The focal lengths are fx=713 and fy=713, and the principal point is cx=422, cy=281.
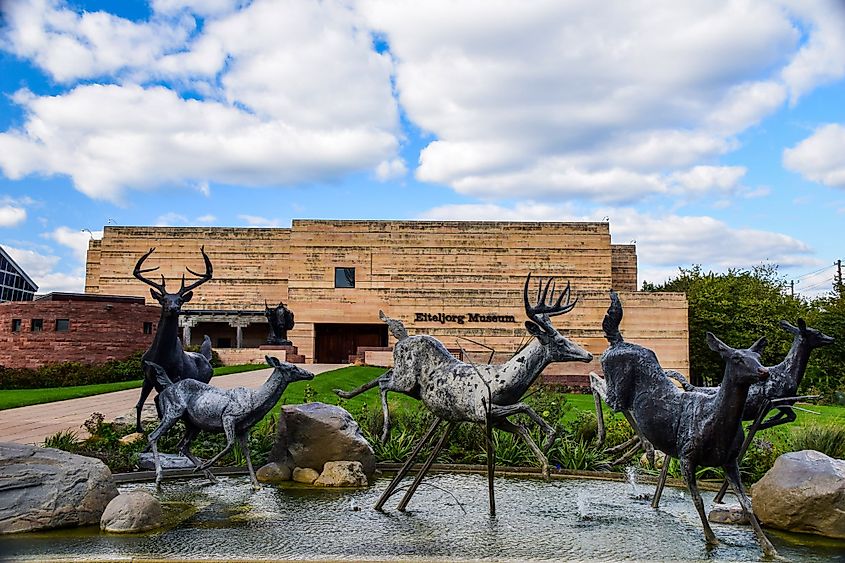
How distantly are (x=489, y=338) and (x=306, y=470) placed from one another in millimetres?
37306

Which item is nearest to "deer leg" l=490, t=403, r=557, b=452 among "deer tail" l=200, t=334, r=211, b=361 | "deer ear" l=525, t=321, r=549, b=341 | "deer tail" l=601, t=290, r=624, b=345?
"deer ear" l=525, t=321, r=549, b=341

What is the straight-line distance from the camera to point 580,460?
11.2 meters

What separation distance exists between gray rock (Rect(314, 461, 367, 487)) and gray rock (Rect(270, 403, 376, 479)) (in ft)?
0.75

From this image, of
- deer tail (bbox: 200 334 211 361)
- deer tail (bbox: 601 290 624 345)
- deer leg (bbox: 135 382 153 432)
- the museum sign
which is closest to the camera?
deer tail (bbox: 601 290 624 345)

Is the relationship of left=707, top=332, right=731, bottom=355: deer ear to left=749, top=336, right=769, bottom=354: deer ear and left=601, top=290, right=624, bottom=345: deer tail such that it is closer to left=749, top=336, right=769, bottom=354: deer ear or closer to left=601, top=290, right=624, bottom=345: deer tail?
left=749, top=336, right=769, bottom=354: deer ear

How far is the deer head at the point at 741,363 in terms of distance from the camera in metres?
5.97

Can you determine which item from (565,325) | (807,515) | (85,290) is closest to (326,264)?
(565,325)

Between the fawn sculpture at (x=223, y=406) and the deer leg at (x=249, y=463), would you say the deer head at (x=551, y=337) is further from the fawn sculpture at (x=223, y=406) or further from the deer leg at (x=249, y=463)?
the deer leg at (x=249, y=463)

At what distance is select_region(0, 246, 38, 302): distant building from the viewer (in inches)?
2414

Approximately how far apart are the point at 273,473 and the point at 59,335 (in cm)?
2975

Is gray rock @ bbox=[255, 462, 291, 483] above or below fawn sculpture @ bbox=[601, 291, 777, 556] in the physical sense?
below

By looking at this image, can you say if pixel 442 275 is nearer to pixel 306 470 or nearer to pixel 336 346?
pixel 336 346

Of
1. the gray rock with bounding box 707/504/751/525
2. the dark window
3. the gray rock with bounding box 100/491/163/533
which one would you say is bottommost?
the gray rock with bounding box 707/504/751/525

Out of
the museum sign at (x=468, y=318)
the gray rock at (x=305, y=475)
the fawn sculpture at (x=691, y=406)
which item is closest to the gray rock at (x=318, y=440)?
the gray rock at (x=305, y=475)
